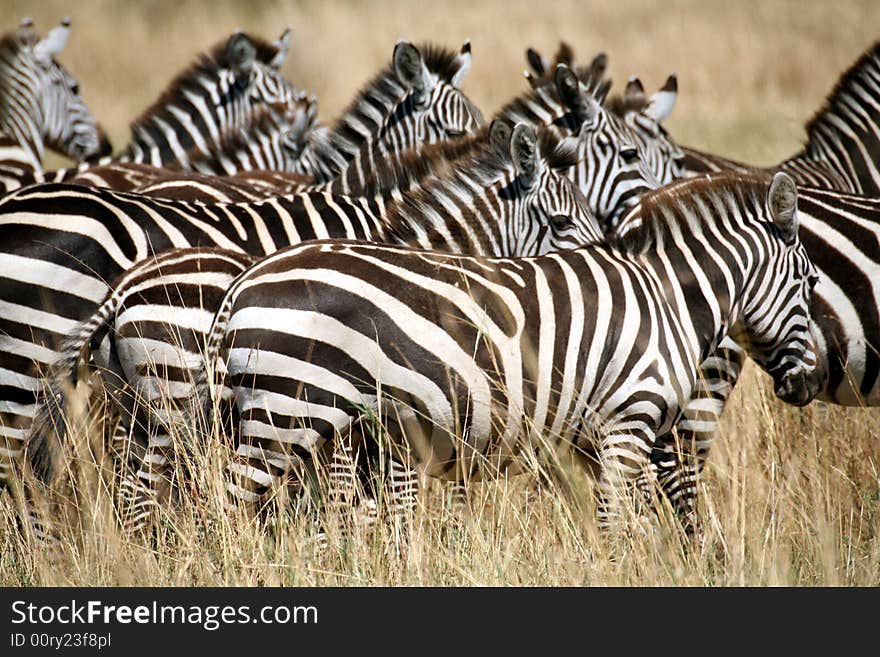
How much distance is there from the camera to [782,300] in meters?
5.19

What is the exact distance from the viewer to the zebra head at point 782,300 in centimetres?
517

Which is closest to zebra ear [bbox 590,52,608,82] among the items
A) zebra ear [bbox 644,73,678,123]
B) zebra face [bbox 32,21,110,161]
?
zebra ear [bbox 644,73,678,123]

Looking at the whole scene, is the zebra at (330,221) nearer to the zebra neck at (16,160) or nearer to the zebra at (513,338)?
the zebra at (513,338)

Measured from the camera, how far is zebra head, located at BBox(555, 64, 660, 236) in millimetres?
7586

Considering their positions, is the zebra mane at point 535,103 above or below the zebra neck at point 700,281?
above

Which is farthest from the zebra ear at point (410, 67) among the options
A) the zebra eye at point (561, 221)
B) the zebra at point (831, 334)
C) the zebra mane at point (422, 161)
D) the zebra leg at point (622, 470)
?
the zebra leg at point (622, 470)

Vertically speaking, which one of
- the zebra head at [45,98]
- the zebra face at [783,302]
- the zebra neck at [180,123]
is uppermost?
the zebra head at [45,98]

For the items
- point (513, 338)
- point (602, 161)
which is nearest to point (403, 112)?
point (602, 161)

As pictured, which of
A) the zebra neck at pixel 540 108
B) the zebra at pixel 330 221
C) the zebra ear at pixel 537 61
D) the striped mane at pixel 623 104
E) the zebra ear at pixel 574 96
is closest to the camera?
the zebra at pixel 330 221

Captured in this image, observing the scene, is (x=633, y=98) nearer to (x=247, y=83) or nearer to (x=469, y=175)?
(x=469, y=175)

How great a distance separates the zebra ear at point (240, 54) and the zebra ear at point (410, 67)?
2283 mm

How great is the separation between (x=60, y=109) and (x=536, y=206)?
23.3 ft

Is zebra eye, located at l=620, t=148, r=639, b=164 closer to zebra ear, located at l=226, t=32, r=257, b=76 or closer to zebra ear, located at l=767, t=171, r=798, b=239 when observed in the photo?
zebra ear, located at l=767, t=171, r=798, b=239
